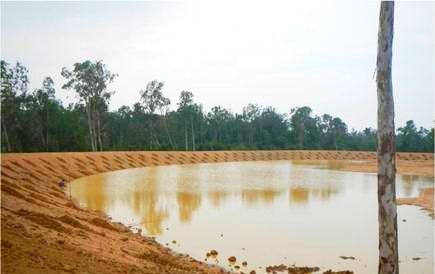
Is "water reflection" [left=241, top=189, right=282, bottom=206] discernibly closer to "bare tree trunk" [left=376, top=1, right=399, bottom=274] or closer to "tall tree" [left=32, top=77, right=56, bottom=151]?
"bare tree trunk" [left=376, top=1, right=399, bottom=274]

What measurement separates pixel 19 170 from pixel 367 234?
22990 mm

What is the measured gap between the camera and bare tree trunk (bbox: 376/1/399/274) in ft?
24.4

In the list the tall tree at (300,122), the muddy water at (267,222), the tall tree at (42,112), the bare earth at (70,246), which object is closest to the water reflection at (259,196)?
the muddy water at (267,222)

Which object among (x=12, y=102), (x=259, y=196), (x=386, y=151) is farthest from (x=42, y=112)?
(x=386, y=151)

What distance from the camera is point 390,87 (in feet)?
24.8

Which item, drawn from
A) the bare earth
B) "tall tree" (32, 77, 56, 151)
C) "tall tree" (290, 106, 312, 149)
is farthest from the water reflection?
"tall tree" (290, 106, 312, 149)

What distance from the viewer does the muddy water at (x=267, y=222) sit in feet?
43.9

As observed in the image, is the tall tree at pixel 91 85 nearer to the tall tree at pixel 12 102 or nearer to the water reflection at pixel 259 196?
the tall tree at pixel 12 102

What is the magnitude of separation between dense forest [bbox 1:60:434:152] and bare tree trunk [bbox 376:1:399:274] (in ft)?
158

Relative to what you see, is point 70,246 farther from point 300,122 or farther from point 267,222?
point 300,122

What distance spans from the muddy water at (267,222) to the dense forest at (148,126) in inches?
1204

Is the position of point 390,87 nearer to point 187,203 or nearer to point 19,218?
point 19,218

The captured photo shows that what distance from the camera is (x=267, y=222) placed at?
18578mm

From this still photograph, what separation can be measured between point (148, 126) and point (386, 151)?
76477 millimetres
